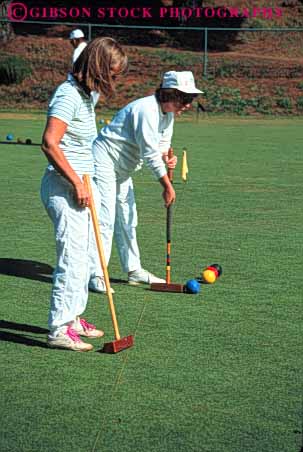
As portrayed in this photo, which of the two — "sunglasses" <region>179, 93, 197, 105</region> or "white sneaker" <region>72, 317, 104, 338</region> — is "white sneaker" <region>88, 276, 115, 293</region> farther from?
"sunglasses" <region>179, 93, 197, 105</region>

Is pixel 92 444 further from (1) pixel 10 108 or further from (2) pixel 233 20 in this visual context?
(2) pixel 233 20

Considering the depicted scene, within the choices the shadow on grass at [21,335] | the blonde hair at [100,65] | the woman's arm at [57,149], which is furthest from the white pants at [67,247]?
the blonde hair at [100,65]

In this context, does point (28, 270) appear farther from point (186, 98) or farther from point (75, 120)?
point (75, 120)

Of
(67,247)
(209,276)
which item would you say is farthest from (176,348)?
(209,276)

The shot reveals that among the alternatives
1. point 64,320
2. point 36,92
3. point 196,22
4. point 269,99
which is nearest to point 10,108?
point 36,92

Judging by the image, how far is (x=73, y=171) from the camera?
5.97 meters

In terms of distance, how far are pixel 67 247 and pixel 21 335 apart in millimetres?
827

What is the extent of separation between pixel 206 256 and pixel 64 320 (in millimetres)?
3309

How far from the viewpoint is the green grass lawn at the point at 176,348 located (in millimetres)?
4926

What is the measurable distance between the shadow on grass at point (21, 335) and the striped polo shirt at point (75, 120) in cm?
114

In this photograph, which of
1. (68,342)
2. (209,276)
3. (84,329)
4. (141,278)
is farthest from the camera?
(141,278)

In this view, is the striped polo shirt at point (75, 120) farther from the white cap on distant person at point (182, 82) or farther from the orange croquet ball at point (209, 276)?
the orange croquet ball at point (209, 276)

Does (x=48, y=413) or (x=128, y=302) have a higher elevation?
(x=48, y=413)

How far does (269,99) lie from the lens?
3241 centimetres
